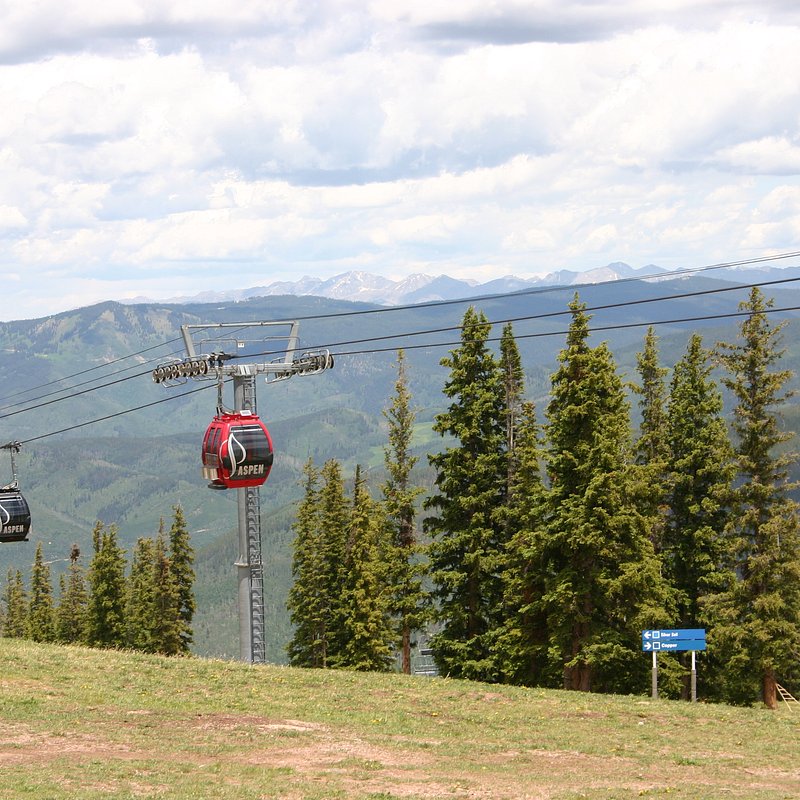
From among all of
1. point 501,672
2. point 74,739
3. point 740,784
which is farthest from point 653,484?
point 74,739

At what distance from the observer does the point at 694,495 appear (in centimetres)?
4719

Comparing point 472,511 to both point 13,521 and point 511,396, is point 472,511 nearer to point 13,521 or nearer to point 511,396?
point 511,396

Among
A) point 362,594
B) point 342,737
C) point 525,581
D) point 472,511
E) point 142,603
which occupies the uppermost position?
point 472,511

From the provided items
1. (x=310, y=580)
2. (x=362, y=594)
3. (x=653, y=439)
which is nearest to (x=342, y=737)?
(x=653, y=439)

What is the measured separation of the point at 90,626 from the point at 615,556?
50310 mm

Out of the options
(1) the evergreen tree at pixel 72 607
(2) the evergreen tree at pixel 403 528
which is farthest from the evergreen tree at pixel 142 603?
(2) the evergreen tree at pixel 403 528

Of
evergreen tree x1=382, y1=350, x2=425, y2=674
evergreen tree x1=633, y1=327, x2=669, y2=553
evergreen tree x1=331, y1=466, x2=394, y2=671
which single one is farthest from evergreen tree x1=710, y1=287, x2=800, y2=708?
evergreen tree x1=331, y1=466, x2=394, y2=671

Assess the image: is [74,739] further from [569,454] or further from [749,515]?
[749,515]

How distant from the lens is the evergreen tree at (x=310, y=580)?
63062mm

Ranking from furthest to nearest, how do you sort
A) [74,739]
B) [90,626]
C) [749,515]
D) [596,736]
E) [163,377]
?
[90,626] → [749,515] → [163,377] → [596,736] → [74,739]

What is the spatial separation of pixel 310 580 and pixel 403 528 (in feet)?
48.6

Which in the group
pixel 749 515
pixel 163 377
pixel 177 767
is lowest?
pixel 177 767

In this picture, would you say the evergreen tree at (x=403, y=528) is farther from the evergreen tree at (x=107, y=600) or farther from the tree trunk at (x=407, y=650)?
the evergreen tree at (x=107, y=600)

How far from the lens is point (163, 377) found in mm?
36594
